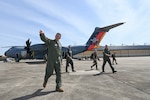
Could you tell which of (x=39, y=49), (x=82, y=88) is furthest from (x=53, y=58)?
(x=39, y=49)

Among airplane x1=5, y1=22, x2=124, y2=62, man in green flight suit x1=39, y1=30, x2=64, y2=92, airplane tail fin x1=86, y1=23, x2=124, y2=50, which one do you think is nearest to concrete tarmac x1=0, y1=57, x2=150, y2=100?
man in green flight suit x1=39, y1=30, x2=64, y2=92

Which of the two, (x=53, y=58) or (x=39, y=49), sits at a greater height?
(x=39, y=49)

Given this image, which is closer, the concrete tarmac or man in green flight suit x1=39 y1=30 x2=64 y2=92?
the concrete tarmac

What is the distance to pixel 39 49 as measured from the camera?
3170 centimetres

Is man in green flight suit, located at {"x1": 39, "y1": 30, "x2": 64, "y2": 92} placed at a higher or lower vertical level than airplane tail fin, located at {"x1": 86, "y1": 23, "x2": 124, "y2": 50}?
lower

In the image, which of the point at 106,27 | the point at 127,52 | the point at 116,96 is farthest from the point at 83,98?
the point at 127,52

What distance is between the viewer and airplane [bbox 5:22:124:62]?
31.7m

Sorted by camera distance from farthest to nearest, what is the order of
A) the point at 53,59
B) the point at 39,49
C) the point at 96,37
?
the point at 96,37
the point at 39,49
the point at 53,59

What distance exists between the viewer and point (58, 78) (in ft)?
21.0

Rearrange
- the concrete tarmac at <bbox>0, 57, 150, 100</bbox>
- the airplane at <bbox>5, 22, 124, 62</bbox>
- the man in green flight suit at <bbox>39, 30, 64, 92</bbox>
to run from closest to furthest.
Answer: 1. the concrete tarmac at <bbox>0, 57, 150, 100</bbox>
2. the man in green flight suit at <bbox>39, 30, 64, 92</bbox>
3. the airplane at <bbox>5, 22, 124, 62</bbox>

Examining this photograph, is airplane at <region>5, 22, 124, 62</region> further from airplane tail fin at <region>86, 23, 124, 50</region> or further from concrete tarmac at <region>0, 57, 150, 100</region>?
concrete tarmac at <region>0, 57, 150, 100</region>

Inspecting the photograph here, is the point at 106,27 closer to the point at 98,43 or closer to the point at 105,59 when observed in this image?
the point at 98,43

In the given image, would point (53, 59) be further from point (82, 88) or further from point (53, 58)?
point (82, 88)

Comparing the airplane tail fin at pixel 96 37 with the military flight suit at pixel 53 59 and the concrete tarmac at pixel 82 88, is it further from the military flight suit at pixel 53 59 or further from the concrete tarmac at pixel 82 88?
the military flight suit at pixel 53 59
